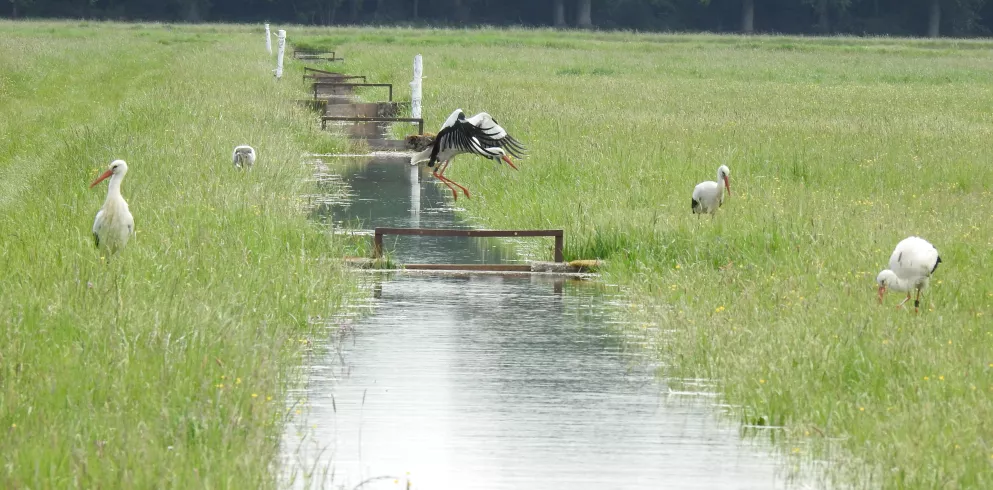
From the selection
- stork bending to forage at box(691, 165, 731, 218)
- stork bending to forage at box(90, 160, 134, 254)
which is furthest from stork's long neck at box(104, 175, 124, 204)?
stork bending to forage at box(691, 165, 731, 218)

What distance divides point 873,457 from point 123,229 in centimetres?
586

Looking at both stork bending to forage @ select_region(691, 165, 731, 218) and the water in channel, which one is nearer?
the water in channel

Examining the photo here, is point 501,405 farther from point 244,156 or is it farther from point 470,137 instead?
point 244,156

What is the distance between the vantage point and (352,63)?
48.4 metres

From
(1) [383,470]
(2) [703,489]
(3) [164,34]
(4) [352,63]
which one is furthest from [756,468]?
(3) [164,34]

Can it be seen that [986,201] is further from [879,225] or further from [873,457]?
[873,457]

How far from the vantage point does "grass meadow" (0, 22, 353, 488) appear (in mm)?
6004

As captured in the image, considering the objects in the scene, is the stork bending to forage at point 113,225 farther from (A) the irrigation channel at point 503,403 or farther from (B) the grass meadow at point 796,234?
(B) the grass meadow at point 796,234

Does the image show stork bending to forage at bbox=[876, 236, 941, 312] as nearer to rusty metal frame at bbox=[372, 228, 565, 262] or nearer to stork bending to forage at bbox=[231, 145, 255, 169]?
rusty metal frame at bbox=[372, 228, 565, 262]

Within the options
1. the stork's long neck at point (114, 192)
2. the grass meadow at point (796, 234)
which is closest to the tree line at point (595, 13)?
the grass meadow at point (796, 234)

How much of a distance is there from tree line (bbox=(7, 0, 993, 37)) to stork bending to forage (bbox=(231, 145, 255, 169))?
270ft

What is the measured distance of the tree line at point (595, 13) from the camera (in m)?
97.8

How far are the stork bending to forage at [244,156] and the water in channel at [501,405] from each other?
17.3 feet

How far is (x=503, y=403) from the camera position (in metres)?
8.05
